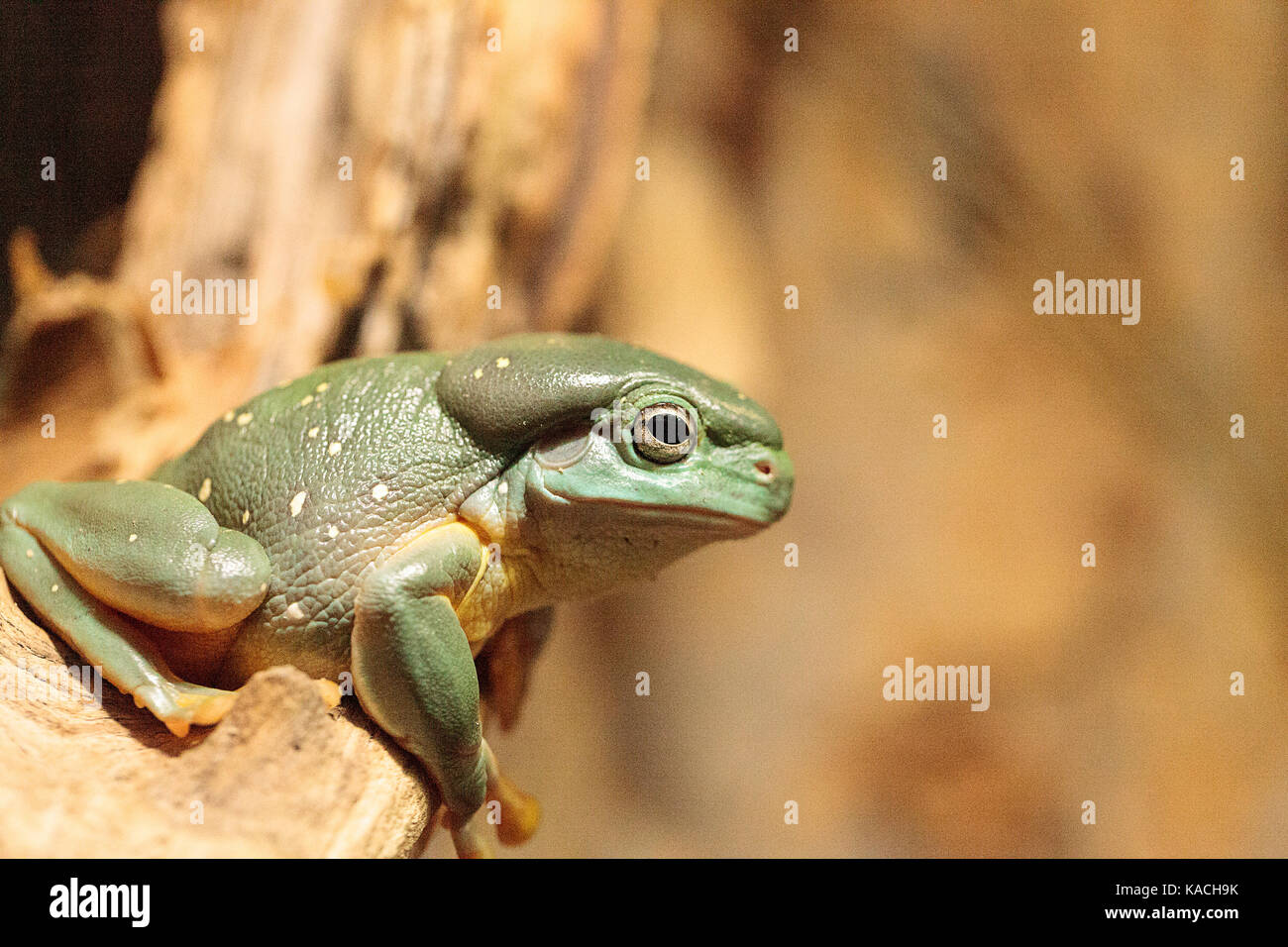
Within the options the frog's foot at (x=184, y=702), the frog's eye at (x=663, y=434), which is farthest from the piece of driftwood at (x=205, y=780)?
the frog's eye at (x=663, y=434)

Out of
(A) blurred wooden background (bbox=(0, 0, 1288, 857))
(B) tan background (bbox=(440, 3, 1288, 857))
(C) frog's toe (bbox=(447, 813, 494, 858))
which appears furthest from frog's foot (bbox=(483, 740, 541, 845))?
(B) tan background (bbox=(440, 3, 1288, 857))

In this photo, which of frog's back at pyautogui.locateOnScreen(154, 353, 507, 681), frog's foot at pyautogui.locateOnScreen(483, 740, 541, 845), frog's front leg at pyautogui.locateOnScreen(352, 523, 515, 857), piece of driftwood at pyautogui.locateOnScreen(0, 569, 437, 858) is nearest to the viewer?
piece of driftwood at pyautogui.locateOnScreen(0, 569, 437, 858)

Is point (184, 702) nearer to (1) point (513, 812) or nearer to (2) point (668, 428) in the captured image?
(1) point (513, 812)

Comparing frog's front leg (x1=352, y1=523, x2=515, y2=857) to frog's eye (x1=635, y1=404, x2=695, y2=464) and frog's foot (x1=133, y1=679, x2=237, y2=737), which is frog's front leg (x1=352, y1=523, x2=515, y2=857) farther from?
frog's eye (x1=635, y1=404, x2=695, y2=464)

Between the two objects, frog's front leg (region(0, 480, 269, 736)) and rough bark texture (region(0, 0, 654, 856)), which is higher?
rough bark texture (region(0, 0, 654, 856))

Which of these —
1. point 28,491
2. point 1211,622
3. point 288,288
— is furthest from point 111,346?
point 1211,622

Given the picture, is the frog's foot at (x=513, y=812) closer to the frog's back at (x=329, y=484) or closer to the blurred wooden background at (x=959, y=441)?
the frog's back at (x=329, y=484)

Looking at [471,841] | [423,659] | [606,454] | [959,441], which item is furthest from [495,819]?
[959,441]
